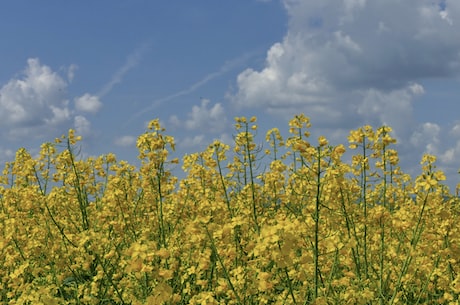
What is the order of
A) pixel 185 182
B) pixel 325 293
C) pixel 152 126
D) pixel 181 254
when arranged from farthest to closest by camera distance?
pixel 185 182
pixel 152 126
pixel 181 254
pixel 325 293

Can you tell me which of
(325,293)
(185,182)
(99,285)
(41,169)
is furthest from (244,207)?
(41,169)

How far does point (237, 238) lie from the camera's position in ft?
16.5

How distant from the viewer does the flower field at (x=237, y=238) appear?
12.9 feet


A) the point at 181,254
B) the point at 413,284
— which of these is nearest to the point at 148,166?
the point at 181,254

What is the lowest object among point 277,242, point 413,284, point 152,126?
point 413,284

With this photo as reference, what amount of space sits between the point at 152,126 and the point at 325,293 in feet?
7.60

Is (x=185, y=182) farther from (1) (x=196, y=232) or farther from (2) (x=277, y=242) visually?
(2) (x=277, y=242)

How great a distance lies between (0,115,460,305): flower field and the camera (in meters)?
3.94

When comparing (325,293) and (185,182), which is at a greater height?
(185,182)

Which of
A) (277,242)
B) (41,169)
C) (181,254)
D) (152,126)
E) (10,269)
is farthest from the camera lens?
(41,169)

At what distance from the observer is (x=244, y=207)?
21.2 feet

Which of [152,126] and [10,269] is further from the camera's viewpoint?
[10,269]

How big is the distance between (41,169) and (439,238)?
5167mm

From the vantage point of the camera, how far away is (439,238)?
5285 mm
